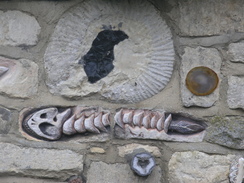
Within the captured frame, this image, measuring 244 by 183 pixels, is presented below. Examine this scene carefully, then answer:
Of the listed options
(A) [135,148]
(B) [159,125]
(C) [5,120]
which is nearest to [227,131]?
(B) [159,125]

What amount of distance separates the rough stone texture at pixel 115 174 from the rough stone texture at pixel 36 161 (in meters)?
0.06

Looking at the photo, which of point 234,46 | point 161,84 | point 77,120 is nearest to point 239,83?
point 234,46

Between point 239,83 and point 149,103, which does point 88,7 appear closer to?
point 149,103

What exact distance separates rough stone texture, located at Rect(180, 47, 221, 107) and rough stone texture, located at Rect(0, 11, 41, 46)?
59 cm

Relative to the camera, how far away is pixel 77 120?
58.1 inches

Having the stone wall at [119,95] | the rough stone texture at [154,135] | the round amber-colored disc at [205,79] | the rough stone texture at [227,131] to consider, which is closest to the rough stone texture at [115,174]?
the stone wall at [119,95]

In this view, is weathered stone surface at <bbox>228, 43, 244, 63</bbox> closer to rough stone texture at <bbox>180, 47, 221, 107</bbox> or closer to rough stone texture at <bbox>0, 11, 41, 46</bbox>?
rough stone texture at <bbox>180, 47, 221, 107</bbox>

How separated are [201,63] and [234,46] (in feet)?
0.46

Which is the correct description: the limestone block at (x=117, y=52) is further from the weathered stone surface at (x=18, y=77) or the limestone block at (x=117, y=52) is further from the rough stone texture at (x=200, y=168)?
the rough stone texture at (x=200, y=168)

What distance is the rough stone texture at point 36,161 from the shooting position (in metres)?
1.48

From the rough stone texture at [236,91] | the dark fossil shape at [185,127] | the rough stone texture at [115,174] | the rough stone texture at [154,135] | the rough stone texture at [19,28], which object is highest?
the rough stone texture at [19,28]

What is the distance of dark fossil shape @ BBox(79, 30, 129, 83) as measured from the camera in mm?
1461

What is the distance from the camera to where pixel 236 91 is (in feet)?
4.73

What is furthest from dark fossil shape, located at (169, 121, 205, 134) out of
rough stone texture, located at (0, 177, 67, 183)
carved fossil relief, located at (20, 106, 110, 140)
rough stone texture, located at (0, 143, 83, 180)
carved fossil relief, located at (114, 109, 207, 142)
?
rough stone texture, located at (0, 177, 67, 183)
